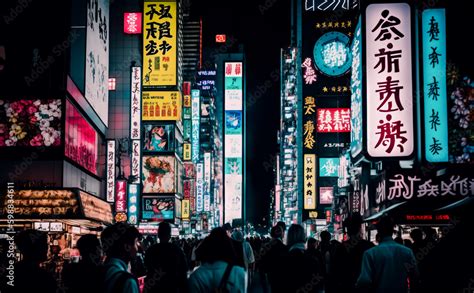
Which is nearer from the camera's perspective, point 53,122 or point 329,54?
point 53,122

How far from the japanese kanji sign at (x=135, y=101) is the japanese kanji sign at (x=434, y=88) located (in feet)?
93.0

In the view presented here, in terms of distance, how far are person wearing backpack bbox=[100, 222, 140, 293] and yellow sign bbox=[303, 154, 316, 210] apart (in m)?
60.2

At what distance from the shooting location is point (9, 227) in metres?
26.1

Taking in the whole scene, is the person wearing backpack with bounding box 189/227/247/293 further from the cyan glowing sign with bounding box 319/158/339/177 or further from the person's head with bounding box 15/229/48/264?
the cyan glowing sign with bounding box 319/158/339/177

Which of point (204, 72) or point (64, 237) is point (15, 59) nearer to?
point (64, 237)

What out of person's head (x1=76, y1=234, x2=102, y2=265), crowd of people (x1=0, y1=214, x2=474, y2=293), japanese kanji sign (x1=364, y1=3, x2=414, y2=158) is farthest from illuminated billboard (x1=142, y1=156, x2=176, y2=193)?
person's head (x1=76, y1=234, x2=102, y2=265)

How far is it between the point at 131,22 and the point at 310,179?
22.0 metres

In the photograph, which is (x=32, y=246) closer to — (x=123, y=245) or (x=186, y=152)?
(x=123, y=245)

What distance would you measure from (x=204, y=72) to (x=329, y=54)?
99.7m

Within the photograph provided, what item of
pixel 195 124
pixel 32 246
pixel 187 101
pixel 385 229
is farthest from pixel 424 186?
pixel 195 124

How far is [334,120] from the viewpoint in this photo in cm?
6656

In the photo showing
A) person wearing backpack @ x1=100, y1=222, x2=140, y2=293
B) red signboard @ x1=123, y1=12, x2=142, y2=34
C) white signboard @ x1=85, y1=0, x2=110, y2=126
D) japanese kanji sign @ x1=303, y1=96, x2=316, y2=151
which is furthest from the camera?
japanese kanji sign @ x1=303, y1=96, x2=316, y2=151

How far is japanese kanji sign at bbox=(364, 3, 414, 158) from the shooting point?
71.9ft

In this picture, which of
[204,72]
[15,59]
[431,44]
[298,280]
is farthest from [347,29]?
[204,72]
